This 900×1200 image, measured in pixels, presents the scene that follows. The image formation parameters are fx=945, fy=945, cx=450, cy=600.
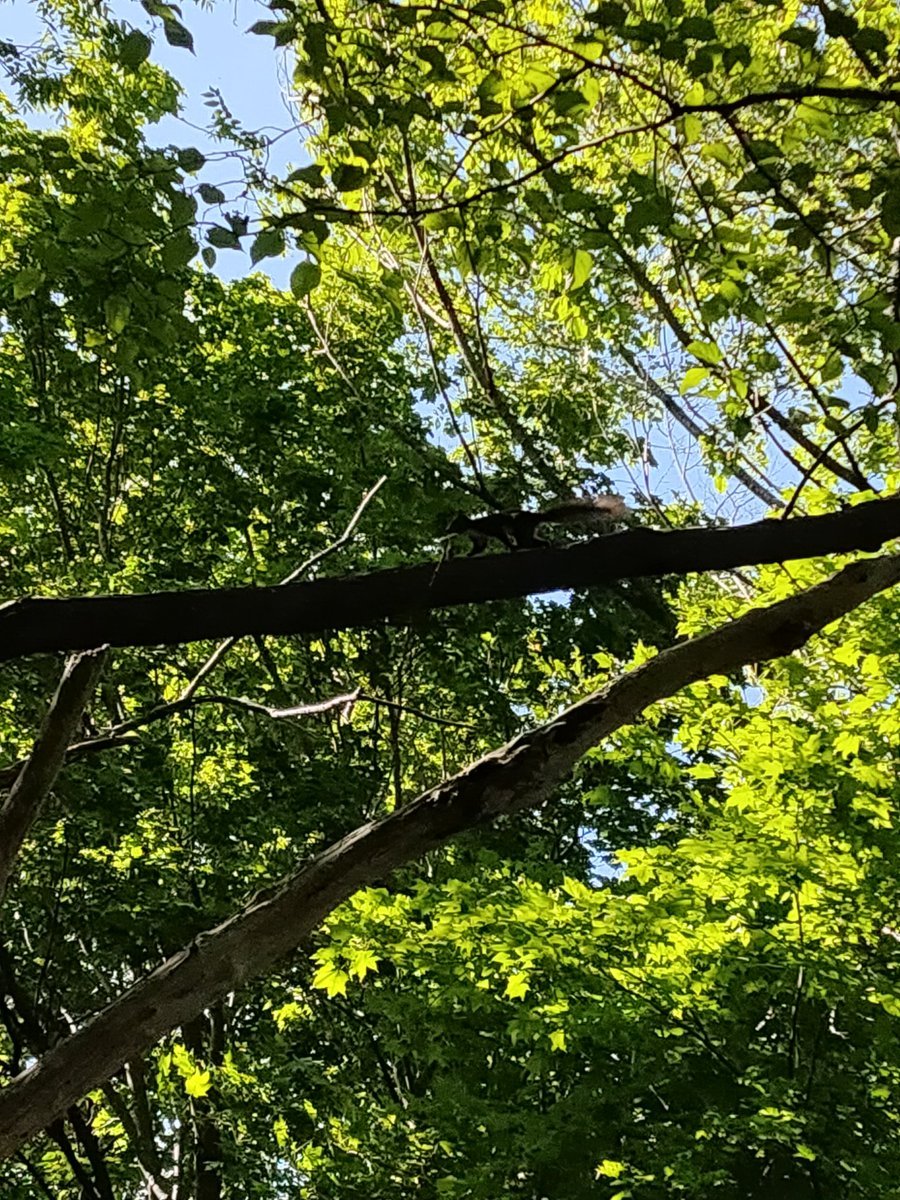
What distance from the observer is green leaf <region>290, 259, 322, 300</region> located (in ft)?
6.18

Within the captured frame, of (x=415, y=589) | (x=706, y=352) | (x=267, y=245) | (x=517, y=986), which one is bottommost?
(x=415, y=589)

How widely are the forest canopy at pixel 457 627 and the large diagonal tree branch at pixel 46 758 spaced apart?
15mm

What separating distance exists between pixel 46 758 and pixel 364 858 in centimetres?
103

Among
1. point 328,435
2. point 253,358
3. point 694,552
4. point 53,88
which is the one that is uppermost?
point 253,358

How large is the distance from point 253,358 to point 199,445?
0.93 m

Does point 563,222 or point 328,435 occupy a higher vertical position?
point 328,435

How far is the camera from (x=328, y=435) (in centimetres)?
805

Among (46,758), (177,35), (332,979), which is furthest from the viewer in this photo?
(332,979)

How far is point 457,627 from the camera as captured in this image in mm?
7375

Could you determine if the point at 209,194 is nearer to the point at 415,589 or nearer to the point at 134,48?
the point at 134,48

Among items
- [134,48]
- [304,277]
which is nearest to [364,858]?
[304,277]

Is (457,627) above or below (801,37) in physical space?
above

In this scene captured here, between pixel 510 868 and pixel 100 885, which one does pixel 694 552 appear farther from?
pixel 100 885

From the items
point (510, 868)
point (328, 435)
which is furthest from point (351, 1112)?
point (328, 435)
